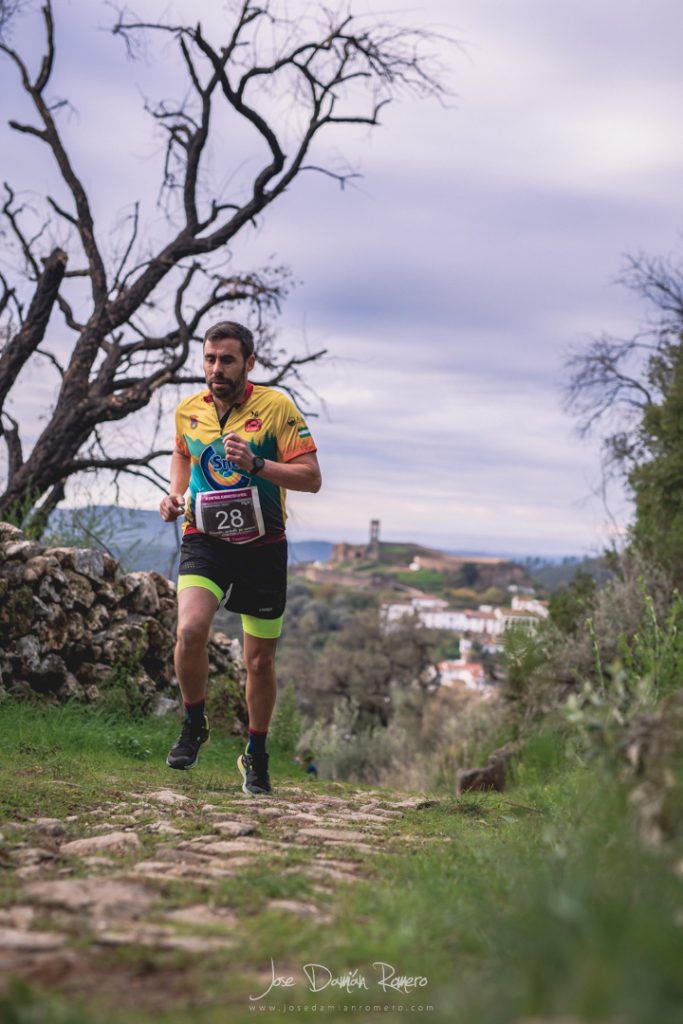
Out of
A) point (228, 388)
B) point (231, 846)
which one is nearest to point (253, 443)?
point (228, 388)

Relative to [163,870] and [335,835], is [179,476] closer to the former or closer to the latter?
[335,835]

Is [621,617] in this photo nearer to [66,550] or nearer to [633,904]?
[66,550]

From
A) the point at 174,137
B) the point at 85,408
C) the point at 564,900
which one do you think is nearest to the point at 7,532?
the point at 85,408

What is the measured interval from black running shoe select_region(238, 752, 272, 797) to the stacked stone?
8.89ft

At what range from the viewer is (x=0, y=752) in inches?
257

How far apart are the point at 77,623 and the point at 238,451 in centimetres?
383

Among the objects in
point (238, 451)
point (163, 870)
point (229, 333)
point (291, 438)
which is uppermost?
point (229, 333)

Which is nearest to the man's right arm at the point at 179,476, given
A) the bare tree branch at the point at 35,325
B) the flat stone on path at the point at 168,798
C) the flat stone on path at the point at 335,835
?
the flat stone on path at the point at 168,798

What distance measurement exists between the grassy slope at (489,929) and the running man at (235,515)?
3.73 ft

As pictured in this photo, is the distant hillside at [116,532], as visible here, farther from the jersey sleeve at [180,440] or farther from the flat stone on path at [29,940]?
the flat stone on path at [29,940]

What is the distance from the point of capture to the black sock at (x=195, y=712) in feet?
19.3

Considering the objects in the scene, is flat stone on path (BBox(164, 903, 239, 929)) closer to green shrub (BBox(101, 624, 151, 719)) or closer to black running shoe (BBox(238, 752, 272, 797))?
black running shoe (BBox(238, 752, 272, 797))

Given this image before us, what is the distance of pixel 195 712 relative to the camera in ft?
19.4

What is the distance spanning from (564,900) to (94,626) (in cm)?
709
